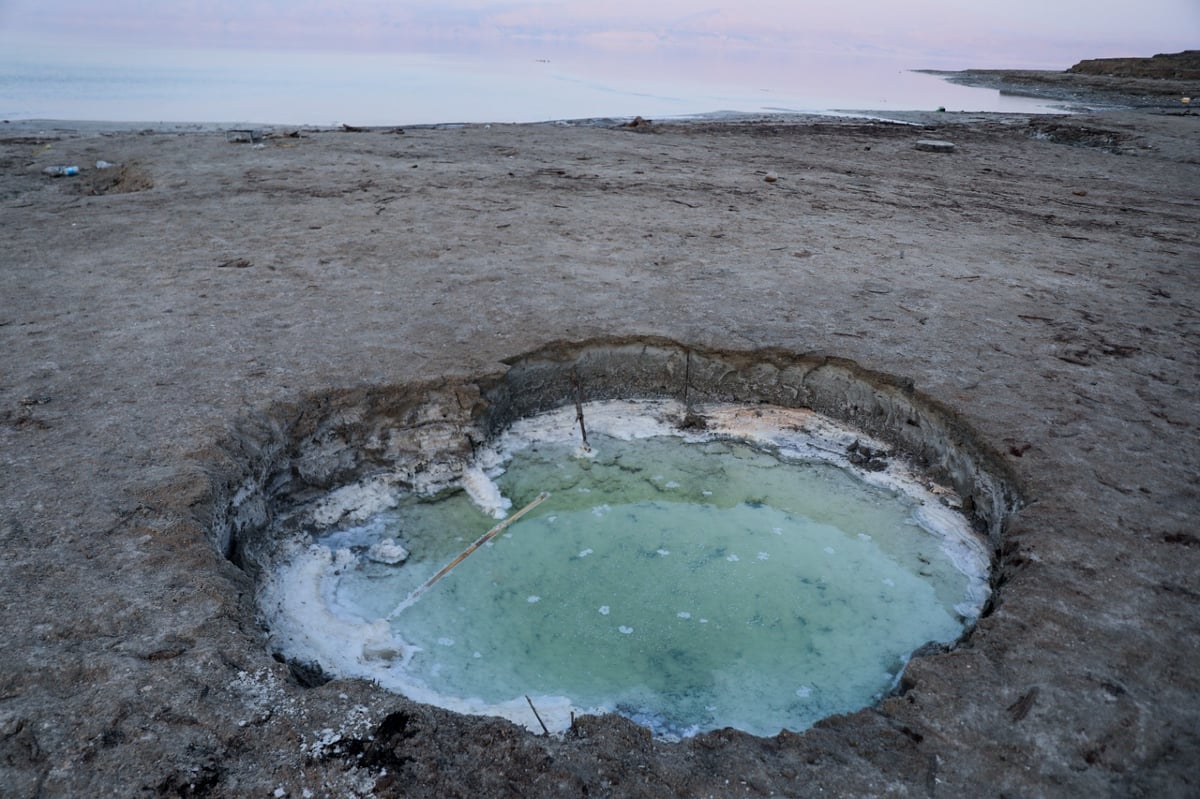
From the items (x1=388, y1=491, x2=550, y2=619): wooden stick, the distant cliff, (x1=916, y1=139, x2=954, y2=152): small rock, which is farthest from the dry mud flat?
the distant cliff

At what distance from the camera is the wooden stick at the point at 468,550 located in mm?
3047

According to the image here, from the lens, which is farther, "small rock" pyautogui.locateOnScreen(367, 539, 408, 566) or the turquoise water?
"small rock" pyautogui.locateOnScreen(367, 539, 408, 566)

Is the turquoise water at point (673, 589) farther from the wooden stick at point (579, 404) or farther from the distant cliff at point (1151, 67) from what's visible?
the distant cliff at point (1151, 67)

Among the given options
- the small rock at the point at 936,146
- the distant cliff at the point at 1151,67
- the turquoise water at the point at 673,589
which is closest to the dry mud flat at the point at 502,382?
the turquoise water at the point at 673,589

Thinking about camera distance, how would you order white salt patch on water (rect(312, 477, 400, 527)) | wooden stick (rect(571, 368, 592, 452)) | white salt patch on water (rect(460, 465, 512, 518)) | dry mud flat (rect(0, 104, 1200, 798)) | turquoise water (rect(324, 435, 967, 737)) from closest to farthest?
dry mud flat (rect(0, 104, 1200, 798)) → turquoise water (rect(324, 435, 967, 737)) → white salt patch on water (rect(312, 477, 400, 527)) → white salt patch on water (rect(460, 465, 512, 518)) → wooden stick (rect(571, 368, 592, 452))

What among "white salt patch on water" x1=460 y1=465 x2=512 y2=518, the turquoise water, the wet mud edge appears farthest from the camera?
"white salt patch on water" x1=460 y1=465 x2=512 y2=518

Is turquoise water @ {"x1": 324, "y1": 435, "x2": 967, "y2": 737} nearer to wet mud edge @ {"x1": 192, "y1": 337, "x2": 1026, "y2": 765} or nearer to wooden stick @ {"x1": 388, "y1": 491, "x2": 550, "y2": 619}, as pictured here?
wooden stick @ {"x1": 388, "y1": 491, "x2": 550, "y2": 619}

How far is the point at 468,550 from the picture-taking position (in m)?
3.34

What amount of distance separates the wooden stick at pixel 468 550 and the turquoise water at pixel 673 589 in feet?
0.10

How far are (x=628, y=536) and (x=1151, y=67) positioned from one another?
4054 centimetres

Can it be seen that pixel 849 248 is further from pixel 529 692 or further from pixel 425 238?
pixel 529 692

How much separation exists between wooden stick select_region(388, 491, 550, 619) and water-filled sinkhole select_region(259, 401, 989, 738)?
2 centimetres

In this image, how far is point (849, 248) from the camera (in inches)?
233

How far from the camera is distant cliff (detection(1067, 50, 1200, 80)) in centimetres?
2973
